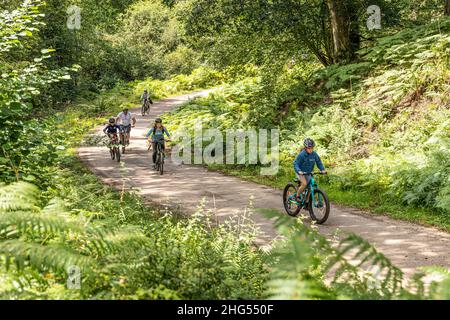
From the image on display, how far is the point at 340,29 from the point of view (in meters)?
19.7

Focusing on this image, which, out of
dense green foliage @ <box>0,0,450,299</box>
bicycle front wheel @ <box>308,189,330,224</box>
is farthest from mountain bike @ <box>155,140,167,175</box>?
bicycle front wheel @ <box>308,189,330,224</box>

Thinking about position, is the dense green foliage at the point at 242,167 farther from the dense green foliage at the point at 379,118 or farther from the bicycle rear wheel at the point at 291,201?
the bicycle rear wheel at the point at 291,201

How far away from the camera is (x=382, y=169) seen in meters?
12.6

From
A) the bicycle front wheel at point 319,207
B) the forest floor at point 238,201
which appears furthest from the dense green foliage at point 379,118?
the bicycle front wheel at point 319,207

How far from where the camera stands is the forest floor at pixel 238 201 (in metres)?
8.55

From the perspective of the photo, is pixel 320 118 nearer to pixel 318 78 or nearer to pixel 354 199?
pixel 318 78

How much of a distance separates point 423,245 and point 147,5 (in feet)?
150

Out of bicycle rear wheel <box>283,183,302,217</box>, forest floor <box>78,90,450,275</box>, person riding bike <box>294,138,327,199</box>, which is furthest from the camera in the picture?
bicycle rear wheel <box>283,183,302,217</box>

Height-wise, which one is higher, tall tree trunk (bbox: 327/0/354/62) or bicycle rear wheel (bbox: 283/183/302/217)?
tall tree trunk (bbox: 327/0/354/62)

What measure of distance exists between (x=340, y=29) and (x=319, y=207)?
1164cm

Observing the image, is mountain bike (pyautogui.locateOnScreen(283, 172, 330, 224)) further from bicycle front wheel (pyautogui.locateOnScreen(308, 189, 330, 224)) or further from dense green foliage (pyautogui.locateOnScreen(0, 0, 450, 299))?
dense green foliage (pyautogui.locateOnScreen(0, 0, 450, 299))

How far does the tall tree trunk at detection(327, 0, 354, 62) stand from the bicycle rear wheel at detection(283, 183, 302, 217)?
1058 cm

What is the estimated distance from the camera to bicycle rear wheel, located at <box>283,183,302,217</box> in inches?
425

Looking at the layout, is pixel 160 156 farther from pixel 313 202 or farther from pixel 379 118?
pixel 379 118
